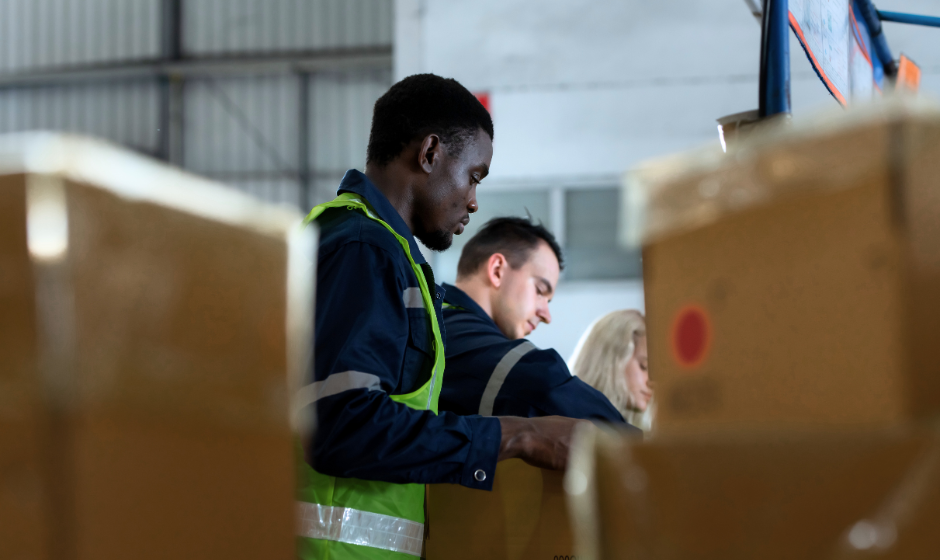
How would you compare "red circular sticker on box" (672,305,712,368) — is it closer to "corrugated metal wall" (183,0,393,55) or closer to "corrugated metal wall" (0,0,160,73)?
"corrugated metal wall" (183,0,393,55)

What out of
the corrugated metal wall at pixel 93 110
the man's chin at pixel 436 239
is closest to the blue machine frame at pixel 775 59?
the man's chin at pixel 436 239

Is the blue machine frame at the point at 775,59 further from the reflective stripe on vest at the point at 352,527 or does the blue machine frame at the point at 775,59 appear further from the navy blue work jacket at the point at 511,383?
the reflective stripe on vest at the point at 352,527

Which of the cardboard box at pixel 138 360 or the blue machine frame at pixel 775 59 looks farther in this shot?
the blue machine frame at pixel 775 59

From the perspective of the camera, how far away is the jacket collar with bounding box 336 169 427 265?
144cm

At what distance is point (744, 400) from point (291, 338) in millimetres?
379

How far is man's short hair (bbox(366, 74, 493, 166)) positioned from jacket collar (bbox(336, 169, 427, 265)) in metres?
0.14

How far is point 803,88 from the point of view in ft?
17.5

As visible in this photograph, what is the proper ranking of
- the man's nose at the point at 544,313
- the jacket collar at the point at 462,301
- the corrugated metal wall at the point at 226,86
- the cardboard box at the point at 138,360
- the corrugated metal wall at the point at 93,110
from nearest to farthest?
the cardboard box at the point at 138,360
the jacket collar at the point at 462,301
the man's nose at the point at 544,313
the corrugated metal wall at the point at 226,86
the corrugated metal wall at the point at 93,110

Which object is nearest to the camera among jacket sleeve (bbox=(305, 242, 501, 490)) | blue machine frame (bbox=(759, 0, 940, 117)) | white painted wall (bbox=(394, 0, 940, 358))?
jacket sleeve (bbox=(305, 242, 501, 490))

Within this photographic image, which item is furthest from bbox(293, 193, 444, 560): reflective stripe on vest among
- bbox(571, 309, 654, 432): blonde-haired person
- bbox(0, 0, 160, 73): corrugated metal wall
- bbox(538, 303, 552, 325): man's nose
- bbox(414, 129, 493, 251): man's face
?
bbox(0, 0, 160, 73): corrugated metal wall

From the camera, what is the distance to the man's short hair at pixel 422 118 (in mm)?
1595

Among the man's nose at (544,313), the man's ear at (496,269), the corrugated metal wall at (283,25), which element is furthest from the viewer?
the corrugated metal wall at (283,25)

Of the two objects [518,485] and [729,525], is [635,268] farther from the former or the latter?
[729,525]

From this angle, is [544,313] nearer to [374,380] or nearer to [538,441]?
[538,441]
